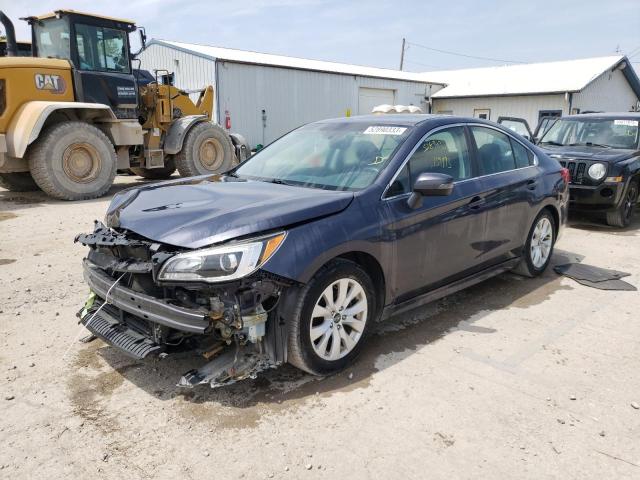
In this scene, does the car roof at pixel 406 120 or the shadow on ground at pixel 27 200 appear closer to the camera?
the car roof at pixel 406 120

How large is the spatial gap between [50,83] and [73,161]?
1.47m

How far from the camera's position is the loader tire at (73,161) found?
931 centimetres

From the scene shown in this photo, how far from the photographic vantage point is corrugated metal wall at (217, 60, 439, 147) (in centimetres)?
2000

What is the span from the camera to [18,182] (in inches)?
416

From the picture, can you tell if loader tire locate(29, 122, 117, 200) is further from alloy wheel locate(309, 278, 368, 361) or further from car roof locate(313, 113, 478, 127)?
alloy wheel locate(309, 278, 368, 361)

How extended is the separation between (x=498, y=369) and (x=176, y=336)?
2152mm

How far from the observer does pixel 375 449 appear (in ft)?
8.84

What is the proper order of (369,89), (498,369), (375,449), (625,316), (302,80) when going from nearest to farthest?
(375,449)
(498,369)
(625,316)
(302,80)
(369,89)

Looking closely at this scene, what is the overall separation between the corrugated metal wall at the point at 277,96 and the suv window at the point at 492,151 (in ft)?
52.6

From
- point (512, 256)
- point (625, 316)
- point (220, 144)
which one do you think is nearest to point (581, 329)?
point (625, 316)

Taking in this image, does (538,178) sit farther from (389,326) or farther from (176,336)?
(176,336)

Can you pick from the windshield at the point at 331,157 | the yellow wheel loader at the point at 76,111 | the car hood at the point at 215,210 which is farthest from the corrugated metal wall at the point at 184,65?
the car hood at the point at 215,210

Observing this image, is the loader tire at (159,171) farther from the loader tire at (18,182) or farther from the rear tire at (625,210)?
the rear tire at (625,210)

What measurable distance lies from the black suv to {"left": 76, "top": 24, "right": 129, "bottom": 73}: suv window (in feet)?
27.2
